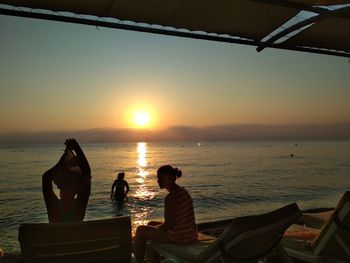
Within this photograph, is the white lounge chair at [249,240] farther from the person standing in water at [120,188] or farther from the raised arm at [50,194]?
the person standing in water at [120,188]

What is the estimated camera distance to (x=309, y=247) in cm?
448

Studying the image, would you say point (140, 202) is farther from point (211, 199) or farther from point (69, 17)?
point (69, 17)

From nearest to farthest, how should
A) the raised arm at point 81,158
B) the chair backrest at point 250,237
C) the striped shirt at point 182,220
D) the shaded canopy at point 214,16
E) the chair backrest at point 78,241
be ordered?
the chair backrest at point 78,241
the chair backrest at point 250,237
the shaded canopy at point 214,16
the raised arm at point 81,158
the striped shirt at point 182,220

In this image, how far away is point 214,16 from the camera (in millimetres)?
4332

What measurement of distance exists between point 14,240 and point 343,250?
1419 centimetres

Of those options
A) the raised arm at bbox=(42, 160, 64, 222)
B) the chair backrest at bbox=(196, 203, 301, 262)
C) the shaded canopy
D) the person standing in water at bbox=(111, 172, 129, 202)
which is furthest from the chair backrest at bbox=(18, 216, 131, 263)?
the person standing in water at bbox=(111, 172, 129, 202)

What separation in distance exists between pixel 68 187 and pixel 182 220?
1.42 m

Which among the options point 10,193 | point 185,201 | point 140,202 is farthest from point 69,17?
point 10,193

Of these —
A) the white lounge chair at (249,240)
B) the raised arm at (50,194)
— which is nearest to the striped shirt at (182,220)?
the white lounge chair at (249,240)

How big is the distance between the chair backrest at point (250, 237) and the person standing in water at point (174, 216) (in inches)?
37.9

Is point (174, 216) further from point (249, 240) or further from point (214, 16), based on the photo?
point (214, 16)

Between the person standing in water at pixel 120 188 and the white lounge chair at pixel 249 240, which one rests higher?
the white lounge chair at pixel 249 240

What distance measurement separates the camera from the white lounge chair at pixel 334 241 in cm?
408

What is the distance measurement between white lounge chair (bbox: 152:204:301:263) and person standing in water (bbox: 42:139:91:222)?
1326mm
